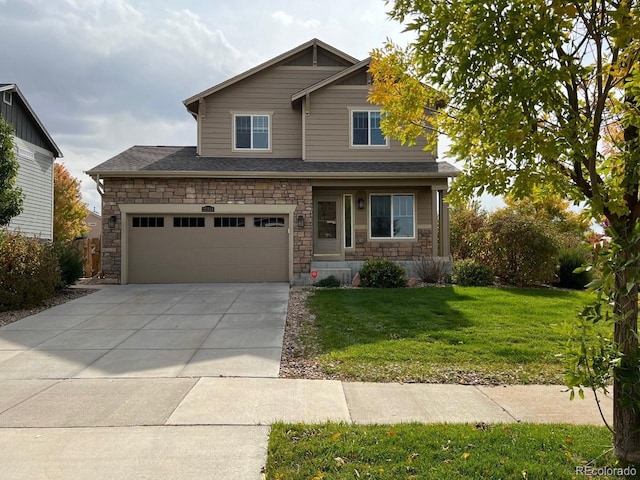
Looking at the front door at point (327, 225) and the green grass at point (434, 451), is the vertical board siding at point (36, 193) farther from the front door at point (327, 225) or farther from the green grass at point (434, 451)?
the green grass at point (434, 451)

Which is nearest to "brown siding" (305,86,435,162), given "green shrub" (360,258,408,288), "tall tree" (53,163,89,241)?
"green shrub" (360,258,408,288)

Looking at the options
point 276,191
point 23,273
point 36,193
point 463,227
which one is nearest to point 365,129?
point 276,191

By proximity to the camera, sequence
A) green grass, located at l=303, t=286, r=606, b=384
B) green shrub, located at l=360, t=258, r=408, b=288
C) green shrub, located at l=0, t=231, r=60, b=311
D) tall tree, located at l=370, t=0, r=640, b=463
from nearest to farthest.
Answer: tall tree, located at l=370, t=0, r=640, b=463
green grass, located at l=303, t=286, r=606, b=384
green shrub, located at l=0, t=231, r=60, b=311
green shrub, located at l=360, t=258, r=408, b=288

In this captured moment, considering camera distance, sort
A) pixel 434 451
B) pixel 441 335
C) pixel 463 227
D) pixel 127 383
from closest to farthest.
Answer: pixel 434 451 → pixel 127 383 → pixel 441 335 → pixel 463 227

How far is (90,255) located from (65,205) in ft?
49.6

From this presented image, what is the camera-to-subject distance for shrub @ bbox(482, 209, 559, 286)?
1216cm

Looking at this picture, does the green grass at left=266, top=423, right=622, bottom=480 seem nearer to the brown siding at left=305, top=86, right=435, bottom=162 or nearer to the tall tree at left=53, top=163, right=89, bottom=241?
the brown siding at left=305, top=86, right=435, bottom=162

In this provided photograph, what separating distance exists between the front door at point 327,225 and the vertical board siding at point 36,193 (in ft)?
37.7

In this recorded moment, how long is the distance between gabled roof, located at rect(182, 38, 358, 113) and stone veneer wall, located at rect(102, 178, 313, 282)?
11.2ft

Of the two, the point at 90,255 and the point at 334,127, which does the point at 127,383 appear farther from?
the point at 90,255

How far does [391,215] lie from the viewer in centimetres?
1440

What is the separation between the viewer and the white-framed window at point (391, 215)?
1437 cm

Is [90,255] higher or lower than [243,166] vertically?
lower

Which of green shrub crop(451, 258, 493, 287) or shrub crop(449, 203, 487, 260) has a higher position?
shrub crop(449, 203, 487, 260)
